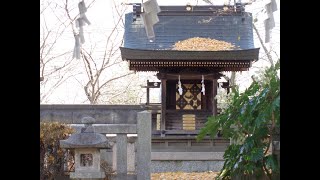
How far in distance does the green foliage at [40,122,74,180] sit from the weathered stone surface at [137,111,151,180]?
90cm

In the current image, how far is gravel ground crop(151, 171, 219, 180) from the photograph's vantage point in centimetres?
922

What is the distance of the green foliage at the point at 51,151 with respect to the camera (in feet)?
22.4

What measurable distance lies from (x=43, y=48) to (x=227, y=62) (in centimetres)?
834

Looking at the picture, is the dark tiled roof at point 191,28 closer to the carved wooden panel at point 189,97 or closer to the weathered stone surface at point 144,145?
the carved wooden panel at point 189,97

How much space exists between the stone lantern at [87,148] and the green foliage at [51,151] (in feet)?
1.46

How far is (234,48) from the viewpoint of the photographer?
1210cm

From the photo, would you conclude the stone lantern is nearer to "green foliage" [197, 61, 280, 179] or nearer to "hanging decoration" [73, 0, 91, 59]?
"green foliage" [197, 61, 280, 179]

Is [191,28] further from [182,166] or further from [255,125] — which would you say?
[255,125]

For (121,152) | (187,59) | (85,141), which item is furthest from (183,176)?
(85,141)

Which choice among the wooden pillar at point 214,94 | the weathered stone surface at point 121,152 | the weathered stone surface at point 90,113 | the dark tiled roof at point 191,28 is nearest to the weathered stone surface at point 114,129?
the weathered stone surface at point 121,152

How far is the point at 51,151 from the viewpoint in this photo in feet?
22.7

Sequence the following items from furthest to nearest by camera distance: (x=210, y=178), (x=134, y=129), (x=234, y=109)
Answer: (x=210, y=178), (x=134, y=129), (x=234, y=109)

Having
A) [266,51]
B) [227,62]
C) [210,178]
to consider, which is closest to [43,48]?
[266,51]
